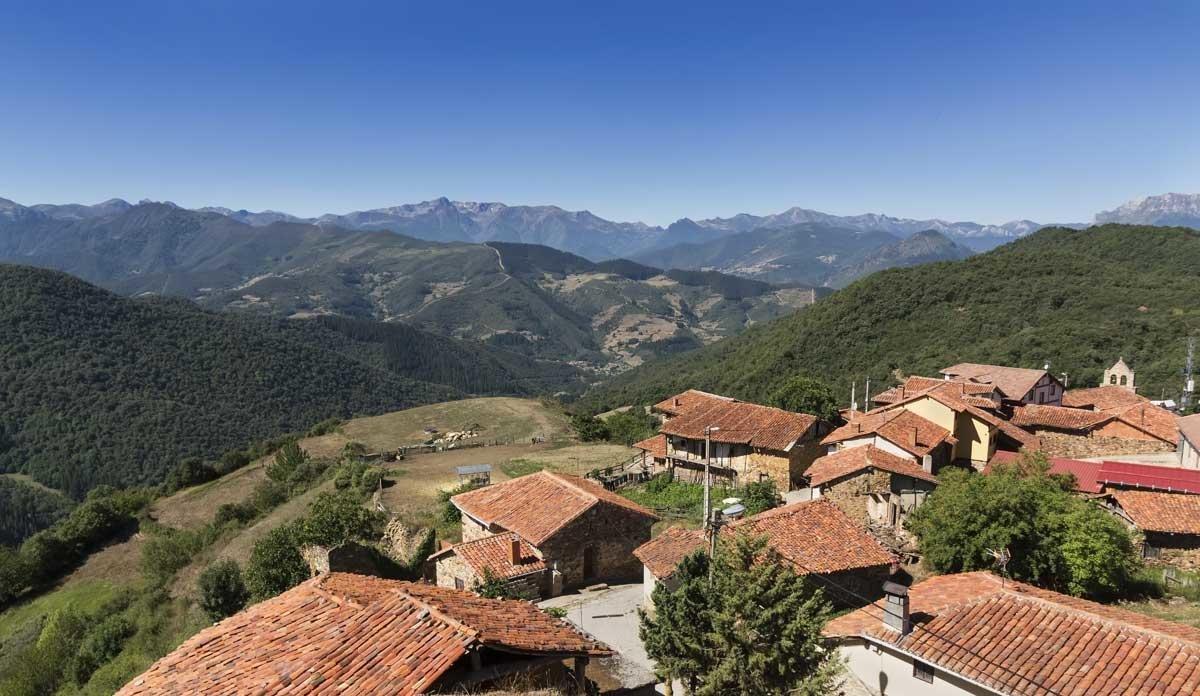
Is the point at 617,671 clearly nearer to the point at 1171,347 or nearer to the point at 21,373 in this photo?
the point at 1171,347

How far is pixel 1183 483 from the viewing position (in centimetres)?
2395

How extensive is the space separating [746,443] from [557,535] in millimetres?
15512

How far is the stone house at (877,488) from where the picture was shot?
25438 millimetres

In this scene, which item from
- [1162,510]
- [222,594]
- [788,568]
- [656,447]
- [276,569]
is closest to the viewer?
[788,568]

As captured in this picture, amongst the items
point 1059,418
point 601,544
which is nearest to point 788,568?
point 601,544

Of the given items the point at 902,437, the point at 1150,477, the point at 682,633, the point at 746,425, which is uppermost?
the point at 682,633

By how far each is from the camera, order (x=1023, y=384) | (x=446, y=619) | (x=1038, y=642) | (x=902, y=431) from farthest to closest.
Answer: (x=1023, y=384) → (x=902, y=431) → (x=1038, y=642) → (x=446, y=619)

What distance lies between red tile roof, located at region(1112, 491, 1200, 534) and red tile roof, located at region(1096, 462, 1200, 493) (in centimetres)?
106

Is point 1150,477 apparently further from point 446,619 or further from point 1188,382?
point 1188,382

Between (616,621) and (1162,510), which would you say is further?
(1162,510)

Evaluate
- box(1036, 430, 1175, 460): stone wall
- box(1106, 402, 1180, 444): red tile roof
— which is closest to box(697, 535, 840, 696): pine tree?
box(1036, 430, 1175, 460): stone wall

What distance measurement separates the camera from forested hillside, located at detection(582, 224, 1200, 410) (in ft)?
193

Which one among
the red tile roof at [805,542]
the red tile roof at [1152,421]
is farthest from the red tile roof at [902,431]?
the red tile roof at [1152,421]

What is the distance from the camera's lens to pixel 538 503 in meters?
22.6
